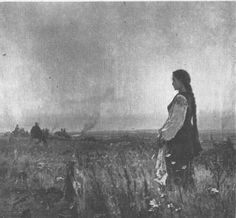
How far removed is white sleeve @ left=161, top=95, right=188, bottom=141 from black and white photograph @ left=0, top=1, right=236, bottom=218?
0.5 inches

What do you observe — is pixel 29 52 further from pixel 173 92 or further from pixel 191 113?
pixel 191 113

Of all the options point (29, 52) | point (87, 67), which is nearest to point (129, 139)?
point (87, 67)

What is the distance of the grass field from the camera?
4191 mm

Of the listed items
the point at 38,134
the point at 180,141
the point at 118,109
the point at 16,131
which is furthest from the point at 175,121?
the point at 16,131

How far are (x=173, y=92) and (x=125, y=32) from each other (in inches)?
39.9

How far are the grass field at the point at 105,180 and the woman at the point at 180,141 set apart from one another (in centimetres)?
11

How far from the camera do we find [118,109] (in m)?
4.38

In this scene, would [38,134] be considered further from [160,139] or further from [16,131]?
[160,139]

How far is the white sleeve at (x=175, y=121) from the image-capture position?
168 inches

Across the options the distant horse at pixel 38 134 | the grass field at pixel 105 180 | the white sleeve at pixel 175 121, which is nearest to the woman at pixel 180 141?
the white sleeve at pixel 175 121

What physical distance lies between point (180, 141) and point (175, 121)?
261 mm

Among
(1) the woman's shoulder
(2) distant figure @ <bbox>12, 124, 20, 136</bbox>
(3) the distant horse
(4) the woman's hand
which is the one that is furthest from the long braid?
(2) distant figure @ <bbox>12, 124, 20, 136</bbox>

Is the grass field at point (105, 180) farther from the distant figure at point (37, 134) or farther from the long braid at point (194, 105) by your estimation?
the long braid at point (194, 105)

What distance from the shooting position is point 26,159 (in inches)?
170
